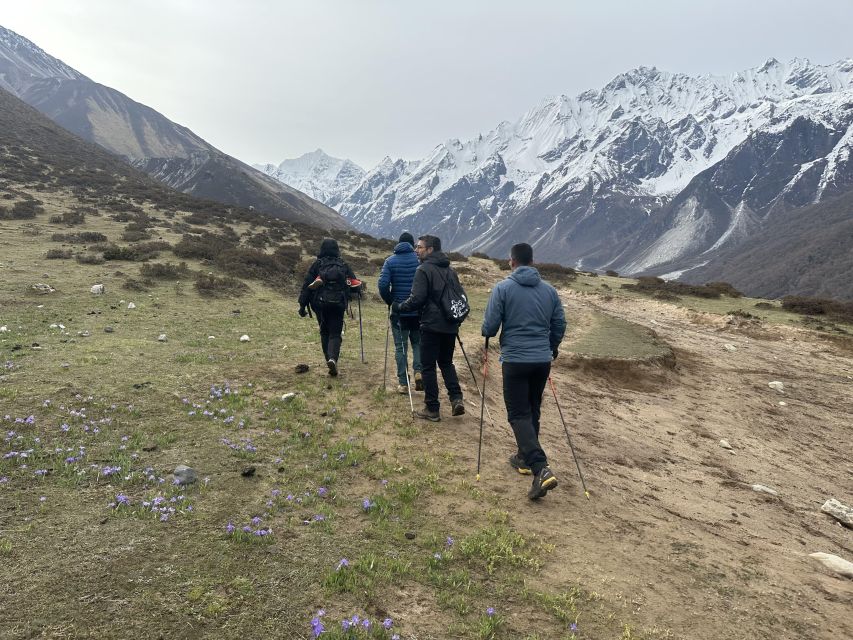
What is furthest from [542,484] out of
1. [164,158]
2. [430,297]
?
[164,158]

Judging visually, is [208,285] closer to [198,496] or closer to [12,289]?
[12,289]

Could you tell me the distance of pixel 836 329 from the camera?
969 inches

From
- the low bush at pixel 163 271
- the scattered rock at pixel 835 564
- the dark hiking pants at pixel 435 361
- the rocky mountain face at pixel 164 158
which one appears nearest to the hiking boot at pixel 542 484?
the dark hiking pants at pixel 435 361

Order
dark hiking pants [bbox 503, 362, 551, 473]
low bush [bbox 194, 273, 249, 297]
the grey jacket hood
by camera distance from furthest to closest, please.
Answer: low bush [bbox 194, 273, 249, 297] < the grey jacket hood < dark hiking pants [bbox 503, 362, 551, 473]

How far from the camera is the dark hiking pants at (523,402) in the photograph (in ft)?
21.8

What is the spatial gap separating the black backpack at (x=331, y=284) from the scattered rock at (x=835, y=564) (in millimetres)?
9114

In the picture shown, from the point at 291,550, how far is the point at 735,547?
222 inches

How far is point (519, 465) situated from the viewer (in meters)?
7.34

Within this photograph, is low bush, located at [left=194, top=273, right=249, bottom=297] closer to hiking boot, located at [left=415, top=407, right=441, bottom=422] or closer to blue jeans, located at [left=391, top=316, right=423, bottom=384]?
blue jeans, located at [left=391, top=316, right=423, bottom=384]

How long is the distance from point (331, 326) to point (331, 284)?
989 millimetres

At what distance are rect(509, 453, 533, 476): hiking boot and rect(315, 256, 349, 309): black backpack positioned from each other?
17.0ft

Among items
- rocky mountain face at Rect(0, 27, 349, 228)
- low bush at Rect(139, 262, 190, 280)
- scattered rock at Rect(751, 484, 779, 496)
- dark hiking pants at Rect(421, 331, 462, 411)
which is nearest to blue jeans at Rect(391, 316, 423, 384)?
dark hiking pants at Rect(421, 331, 462, 411)

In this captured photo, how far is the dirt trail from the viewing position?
487cm

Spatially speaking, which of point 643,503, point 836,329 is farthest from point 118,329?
point 836,329
